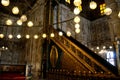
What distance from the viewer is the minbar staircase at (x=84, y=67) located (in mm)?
6839

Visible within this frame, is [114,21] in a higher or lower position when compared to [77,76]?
higher

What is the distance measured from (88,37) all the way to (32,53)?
796 cm

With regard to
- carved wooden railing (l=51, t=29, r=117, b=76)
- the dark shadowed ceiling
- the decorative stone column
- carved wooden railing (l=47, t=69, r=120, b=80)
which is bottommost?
carved wooden railing (l=47, t=69, r=120, b=80)

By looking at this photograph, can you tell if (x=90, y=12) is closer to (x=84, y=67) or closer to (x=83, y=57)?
(x=83, y=57)

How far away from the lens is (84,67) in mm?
8172

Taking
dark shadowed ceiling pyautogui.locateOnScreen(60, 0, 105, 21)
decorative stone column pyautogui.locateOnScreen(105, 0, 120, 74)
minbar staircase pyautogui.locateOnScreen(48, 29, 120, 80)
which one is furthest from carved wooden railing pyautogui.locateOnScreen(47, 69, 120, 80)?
dark shadowed ceiling pyautogui.locateOnScreen(60, 0, 105, 21)

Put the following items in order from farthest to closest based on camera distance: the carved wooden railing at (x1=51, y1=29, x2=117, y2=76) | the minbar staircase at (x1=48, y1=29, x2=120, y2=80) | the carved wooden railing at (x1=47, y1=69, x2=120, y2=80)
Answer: the carved wooden railing at (x1=51, y1=29, x2=117, y2=76) < the minbar staircase at (x1=48, y1=29, x2=120, y2=80) < the carved wooden railing at (x1=47, y1=69, x2=120, y2=80)

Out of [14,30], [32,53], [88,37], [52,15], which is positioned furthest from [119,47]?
[14,30]

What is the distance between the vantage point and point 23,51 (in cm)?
1842

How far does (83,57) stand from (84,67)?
0.68 metres

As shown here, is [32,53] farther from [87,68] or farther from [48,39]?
[87,68]

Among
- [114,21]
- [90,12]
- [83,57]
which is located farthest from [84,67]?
[90,12]

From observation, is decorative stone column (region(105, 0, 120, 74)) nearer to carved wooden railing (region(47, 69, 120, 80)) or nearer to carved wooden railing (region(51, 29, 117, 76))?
carved wooden railing (region(51, 29, 117, 76))

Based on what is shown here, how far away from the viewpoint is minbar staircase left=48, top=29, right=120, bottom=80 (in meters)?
6.84
